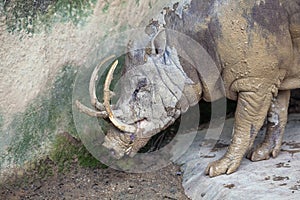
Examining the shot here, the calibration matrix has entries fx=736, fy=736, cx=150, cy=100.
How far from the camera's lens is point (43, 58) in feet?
16.0

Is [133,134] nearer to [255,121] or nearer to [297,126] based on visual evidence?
[255,121]

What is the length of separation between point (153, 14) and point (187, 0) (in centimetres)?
55

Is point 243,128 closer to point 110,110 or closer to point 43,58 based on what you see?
point 110,110

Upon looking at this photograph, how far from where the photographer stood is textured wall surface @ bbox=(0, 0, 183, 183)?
15.4ft

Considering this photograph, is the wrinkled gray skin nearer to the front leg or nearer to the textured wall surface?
the front leg

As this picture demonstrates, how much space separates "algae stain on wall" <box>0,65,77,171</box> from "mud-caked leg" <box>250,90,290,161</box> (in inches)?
53.2

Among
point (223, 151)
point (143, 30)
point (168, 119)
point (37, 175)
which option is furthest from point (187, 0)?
point (37, 175)

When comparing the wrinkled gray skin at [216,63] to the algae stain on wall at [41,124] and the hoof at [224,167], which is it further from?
the algae stain on wall at [41,124]

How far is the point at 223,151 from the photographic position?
5234 mm

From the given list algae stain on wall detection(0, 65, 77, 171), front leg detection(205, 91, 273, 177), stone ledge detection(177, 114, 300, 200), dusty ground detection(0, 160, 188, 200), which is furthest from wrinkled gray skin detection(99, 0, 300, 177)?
algae stain on wall detection(0, 65, 77, 171)

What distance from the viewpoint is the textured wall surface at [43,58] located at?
15.4 feet

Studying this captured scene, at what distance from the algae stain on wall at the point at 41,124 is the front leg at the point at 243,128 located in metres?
1.09

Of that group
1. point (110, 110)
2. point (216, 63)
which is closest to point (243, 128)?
point (216, 63)

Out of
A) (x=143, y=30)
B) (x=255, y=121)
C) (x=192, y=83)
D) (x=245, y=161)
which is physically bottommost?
(x=245, y=161)
